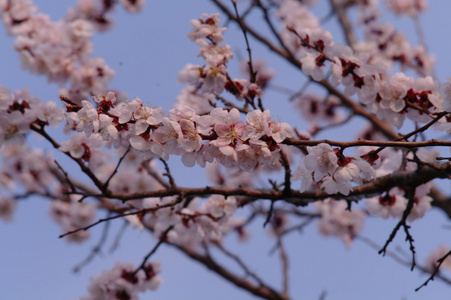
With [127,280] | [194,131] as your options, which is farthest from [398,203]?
[127,280]

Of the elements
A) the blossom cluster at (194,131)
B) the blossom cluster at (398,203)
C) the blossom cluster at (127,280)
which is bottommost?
the blossom cluster at (194,131)

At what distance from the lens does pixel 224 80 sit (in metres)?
2.64

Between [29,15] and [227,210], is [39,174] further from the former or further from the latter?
[227,210]

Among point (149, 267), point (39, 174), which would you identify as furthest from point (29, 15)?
point (149, 267)

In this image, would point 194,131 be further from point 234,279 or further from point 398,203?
point 234,279

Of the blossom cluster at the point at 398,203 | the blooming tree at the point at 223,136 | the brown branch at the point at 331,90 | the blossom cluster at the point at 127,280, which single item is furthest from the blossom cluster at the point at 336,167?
the brown branch at the point at 331,90

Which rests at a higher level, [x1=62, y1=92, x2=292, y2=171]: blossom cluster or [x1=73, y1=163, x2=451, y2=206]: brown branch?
[x1=73, y1=163, x2=451, y2=206]: brown branch

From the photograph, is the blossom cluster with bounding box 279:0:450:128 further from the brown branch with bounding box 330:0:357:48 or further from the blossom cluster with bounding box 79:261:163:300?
the brown branch with bounding box 330:0:357:48

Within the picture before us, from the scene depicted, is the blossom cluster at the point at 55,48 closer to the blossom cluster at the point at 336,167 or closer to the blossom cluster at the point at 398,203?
the blossom cluster at the point at 398,203

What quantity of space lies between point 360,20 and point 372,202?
4364 millimetres

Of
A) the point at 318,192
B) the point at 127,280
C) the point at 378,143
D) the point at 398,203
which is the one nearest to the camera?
the point at 378,143

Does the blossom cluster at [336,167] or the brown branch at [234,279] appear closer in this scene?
the blossom cluster at [336,167]

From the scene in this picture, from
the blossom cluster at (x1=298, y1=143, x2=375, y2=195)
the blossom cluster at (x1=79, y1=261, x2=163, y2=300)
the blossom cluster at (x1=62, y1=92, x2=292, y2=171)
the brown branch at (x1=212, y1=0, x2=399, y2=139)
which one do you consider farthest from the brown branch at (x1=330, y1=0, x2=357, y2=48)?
the blossom cluster at (x1=62, y1=92, x2=292, y2=171)

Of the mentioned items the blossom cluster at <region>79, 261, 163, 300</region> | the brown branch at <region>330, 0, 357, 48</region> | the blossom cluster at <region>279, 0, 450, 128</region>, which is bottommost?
the blossom cluster at <region>79, 261, 163, 300</region>
